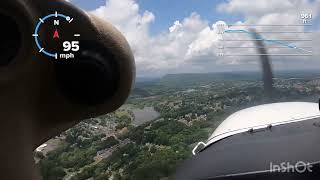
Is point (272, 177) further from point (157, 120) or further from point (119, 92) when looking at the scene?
point (157, 120)

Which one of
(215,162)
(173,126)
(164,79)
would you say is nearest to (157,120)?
(173,126)
